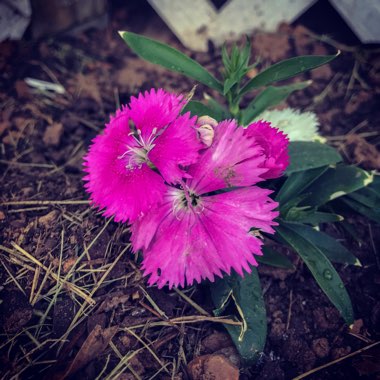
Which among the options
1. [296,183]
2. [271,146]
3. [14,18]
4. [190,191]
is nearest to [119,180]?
[190,191]

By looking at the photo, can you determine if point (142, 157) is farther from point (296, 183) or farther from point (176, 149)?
point (296, 183)

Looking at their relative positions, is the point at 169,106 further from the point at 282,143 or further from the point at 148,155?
the point at 282,143

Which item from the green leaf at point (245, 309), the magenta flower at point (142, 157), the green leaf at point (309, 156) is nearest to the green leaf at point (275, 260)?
the green leaf at point (245, 309)

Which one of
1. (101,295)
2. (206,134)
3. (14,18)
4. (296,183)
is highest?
(206,134)

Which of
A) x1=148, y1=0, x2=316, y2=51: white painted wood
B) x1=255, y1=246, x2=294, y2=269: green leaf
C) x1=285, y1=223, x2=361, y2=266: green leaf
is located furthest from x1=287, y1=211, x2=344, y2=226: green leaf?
x1=148, y1=0, x2=316, y2=51: white painted wood

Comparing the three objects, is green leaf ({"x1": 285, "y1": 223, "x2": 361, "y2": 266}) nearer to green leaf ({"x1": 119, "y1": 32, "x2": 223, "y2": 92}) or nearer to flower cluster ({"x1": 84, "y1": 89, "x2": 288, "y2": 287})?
flower cluster ({"x1": 84, "y1": 89, "x2": 288, "y2": 287})
